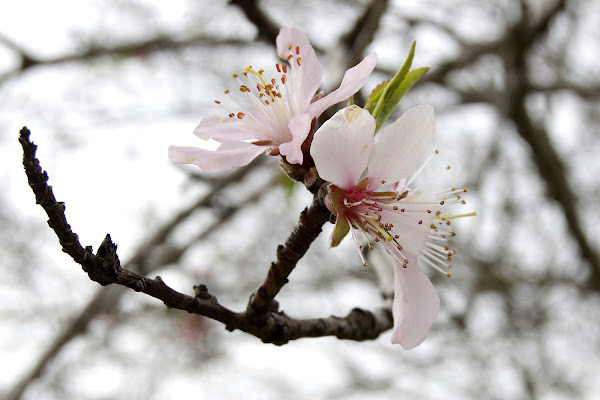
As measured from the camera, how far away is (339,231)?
92 centimetres

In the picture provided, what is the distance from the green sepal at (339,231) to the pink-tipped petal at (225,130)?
260 mm

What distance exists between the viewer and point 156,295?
794 mm

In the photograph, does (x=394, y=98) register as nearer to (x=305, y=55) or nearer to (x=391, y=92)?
(x=391, y=92)

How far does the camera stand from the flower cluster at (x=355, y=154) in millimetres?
868

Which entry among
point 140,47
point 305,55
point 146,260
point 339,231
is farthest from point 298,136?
point 140,47

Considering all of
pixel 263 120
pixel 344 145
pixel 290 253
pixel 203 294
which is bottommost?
pixel 203 294

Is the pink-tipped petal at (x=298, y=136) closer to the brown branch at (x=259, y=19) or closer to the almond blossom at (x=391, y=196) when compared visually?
the almond blossom at (x=391, y=196)

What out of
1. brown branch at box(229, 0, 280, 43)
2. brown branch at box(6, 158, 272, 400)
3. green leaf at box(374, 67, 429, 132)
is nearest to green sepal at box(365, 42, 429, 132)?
green leaf at box(374, 67, 429, 132)

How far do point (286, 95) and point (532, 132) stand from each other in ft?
8.36

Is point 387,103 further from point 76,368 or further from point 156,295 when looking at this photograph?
point 76,368

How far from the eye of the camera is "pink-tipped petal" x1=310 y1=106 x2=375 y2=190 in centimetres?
84

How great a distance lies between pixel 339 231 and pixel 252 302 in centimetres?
20

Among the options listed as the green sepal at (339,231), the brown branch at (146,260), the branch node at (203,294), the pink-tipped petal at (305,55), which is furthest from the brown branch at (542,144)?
the branch node at (203,294)

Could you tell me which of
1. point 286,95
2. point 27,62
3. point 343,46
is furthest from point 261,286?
point 27,62
